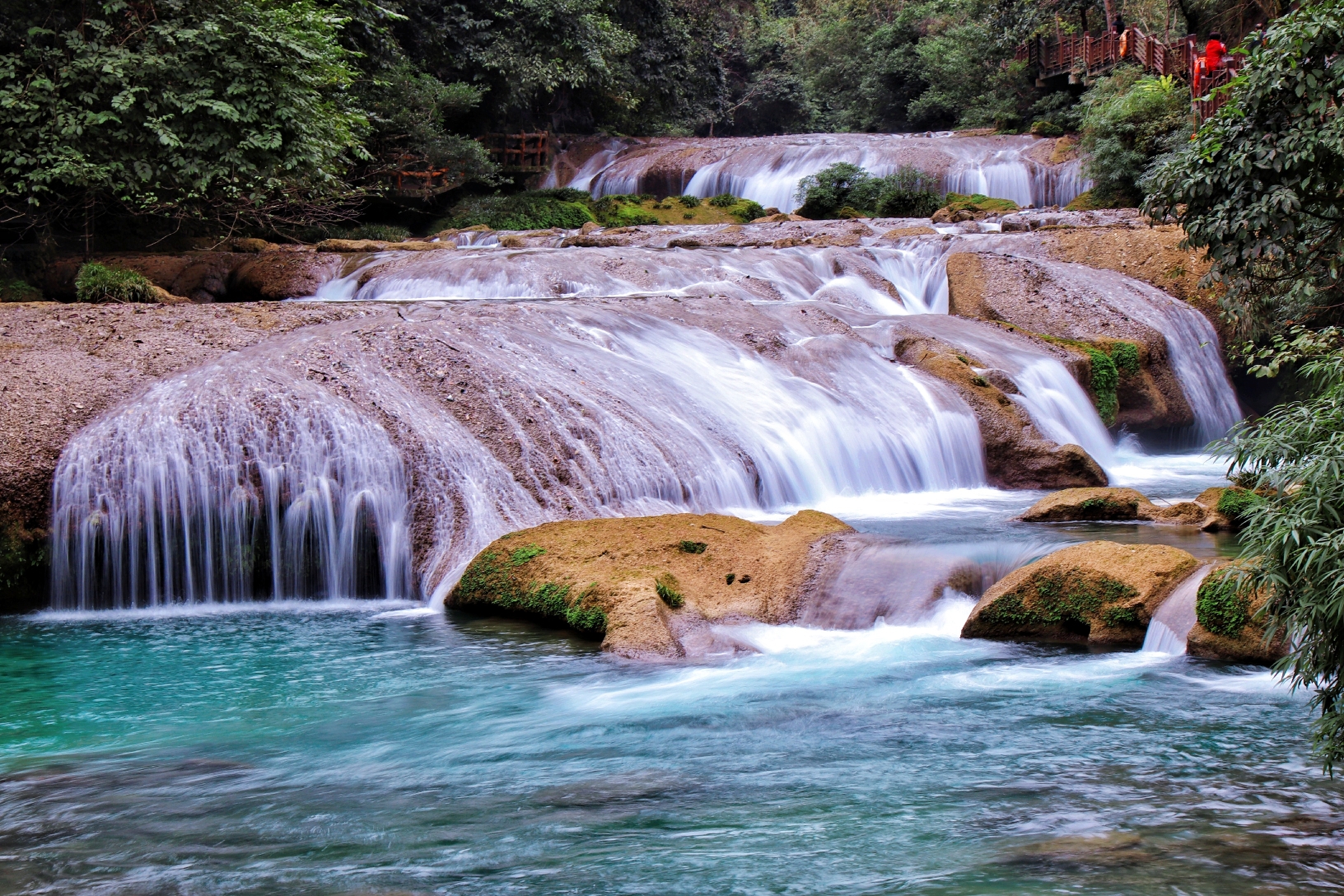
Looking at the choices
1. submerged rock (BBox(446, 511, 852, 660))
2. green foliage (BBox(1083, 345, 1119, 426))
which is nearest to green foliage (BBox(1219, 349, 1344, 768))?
submerged rock (BBox(446, 511, 852, 660))

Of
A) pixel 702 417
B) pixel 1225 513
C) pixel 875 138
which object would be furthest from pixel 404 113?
pixel 1225 513

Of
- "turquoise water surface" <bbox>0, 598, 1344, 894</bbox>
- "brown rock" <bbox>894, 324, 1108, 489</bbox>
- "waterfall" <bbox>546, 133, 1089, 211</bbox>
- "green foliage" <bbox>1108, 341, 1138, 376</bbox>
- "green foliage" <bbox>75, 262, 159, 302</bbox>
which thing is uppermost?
"waterfall" <bbox>546, 133, 1089, 211</bbox>

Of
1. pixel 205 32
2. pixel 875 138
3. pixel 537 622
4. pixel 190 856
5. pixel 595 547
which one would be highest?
pixel 875 138

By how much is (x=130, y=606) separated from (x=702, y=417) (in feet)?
20.0

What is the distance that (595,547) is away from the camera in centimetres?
910

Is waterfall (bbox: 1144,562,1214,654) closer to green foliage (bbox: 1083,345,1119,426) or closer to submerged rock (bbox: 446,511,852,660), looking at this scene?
submerged rock (bbox: 446,511,852,660)

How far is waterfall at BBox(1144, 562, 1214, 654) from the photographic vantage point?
24.6 feet

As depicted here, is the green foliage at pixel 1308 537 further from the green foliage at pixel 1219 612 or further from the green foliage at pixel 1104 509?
the green foliage at pixel 1104 509

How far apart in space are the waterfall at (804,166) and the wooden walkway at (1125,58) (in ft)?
9.92

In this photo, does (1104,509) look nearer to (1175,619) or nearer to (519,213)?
(1175,619)

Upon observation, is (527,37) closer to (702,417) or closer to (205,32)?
(205,32)

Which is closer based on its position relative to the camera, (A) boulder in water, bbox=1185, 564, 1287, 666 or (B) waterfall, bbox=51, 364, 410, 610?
(A) boulder in water, bbox=1185, 564, 1287, 666

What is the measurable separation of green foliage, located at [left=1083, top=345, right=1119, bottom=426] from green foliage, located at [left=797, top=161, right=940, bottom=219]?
13.9 m

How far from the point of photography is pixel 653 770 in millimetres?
5840
